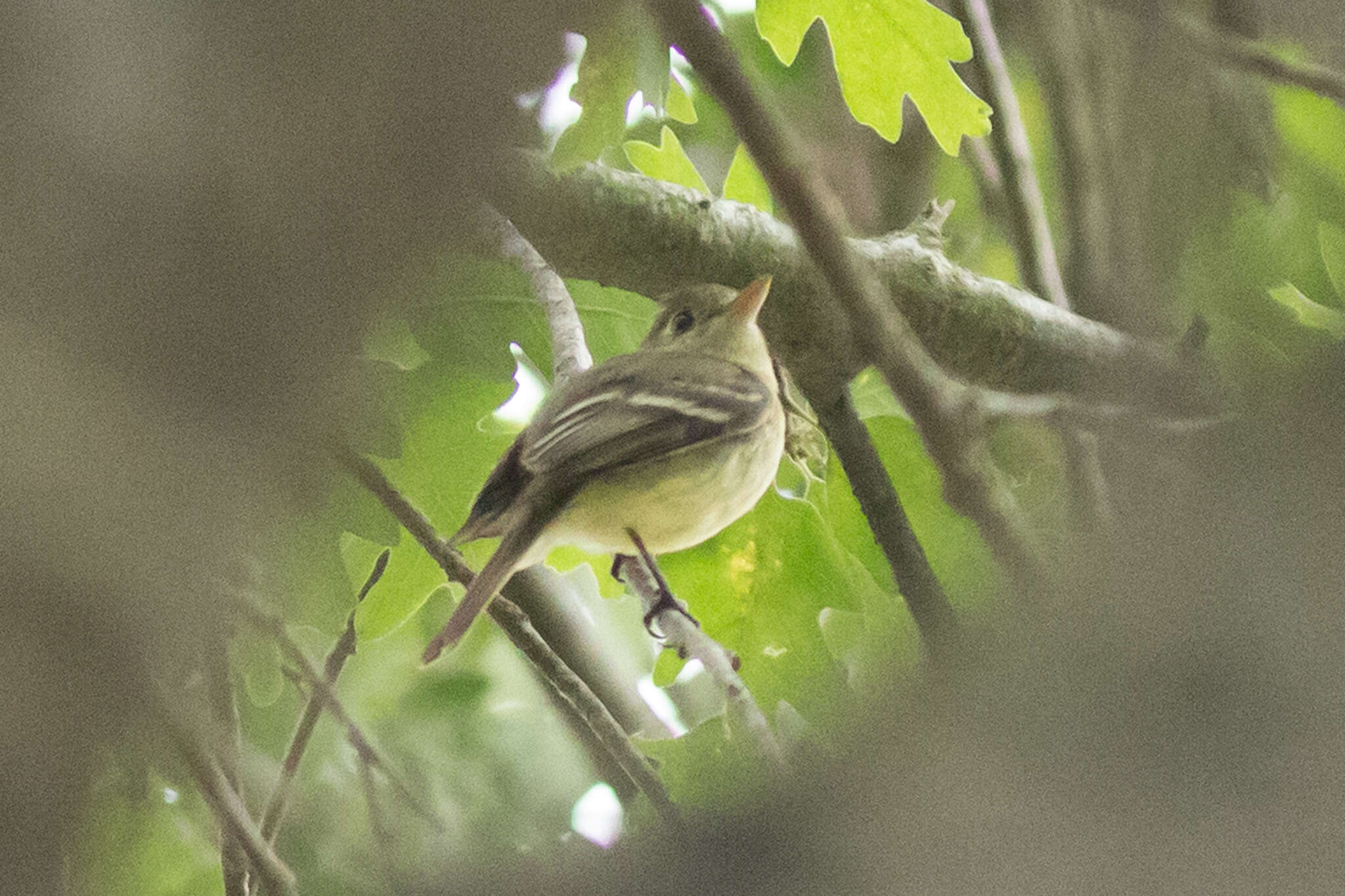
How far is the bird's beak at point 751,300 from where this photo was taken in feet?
7.63

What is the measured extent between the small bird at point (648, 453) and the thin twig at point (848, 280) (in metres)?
1.06

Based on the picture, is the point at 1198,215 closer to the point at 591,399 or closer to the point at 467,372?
the point at 591,399

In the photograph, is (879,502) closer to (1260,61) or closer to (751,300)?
(751,300)

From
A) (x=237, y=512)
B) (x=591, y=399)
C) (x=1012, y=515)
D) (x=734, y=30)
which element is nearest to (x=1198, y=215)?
(x=1012, y=515)

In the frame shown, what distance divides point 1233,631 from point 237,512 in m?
0.44

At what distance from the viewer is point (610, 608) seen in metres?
3.75

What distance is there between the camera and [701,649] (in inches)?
81.6

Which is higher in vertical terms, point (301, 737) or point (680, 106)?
point (680, 106)

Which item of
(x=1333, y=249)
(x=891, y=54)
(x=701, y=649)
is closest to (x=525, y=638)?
(x=701, y=649)

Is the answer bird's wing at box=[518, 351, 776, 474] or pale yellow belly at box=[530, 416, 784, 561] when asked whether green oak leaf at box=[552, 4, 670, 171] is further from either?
pale yellow belly at box=[530, 416, 784, 561]

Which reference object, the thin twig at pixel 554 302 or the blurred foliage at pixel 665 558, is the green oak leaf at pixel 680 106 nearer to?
the blurred foliage at pixel 665 558

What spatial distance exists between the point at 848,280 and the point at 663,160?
75.0 inches

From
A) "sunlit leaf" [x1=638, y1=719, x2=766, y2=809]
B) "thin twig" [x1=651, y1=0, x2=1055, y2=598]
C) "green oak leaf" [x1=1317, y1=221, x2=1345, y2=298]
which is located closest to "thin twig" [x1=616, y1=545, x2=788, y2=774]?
"sunlit leaf" [x1=638, y1=719, x2=766, y2=809]

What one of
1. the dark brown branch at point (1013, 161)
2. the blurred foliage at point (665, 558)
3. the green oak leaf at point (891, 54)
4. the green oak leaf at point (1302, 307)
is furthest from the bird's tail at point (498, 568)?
the green oak leaf at point (1302, 307)
